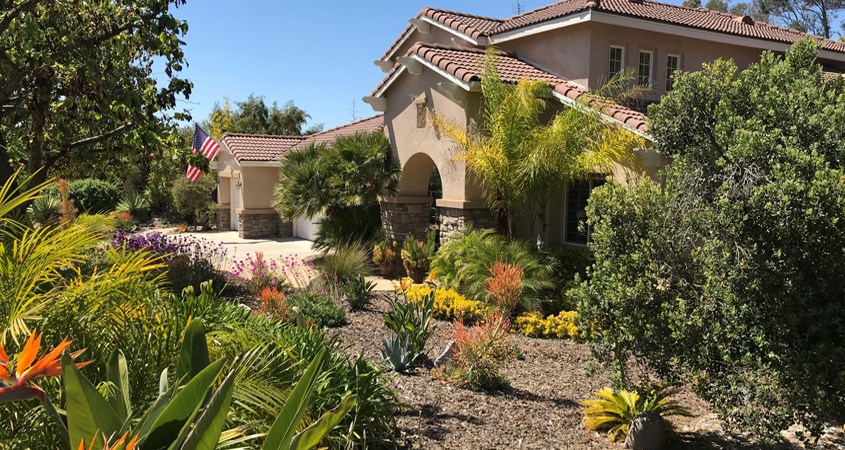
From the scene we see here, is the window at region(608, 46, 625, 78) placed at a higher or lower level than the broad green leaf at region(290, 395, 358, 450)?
higher

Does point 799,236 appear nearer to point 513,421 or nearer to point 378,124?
point 513,421

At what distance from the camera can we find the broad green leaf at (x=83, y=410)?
222 cm

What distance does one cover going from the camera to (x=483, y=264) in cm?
1127

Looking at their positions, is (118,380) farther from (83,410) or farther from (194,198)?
(194,198)

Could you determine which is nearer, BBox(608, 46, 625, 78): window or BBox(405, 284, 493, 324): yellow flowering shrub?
BBox(405, 284, 493, 324): yellow flowering shrub

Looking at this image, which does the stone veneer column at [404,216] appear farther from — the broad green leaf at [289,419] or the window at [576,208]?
the broad green leaf at [289,419]

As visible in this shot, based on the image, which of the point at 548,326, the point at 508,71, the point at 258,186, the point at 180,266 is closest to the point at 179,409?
the point at 548,326

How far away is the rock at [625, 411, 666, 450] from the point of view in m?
5.38

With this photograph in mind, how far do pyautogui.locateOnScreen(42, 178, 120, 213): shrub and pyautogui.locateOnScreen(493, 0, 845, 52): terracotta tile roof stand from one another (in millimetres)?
21477

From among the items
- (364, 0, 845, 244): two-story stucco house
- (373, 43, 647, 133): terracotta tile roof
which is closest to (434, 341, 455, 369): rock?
(373, 43, 647, 133): terracotta tile roof

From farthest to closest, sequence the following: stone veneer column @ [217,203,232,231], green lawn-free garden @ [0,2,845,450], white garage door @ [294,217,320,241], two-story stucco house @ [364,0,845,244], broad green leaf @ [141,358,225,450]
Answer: stone veneer column @ [217,203,232,231] → white garage door @ [294,217,320,241] → two-story stucco house @ [364,0,845,244] → green lawn-free garden @ [0,2,845,450] → broad green leaf @ [141,358,225,450]

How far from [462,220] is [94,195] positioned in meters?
22.1

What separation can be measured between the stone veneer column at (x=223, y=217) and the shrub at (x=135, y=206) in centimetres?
468

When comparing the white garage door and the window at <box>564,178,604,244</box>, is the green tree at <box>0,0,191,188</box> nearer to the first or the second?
the window at <box>564,178,604,244</box>
